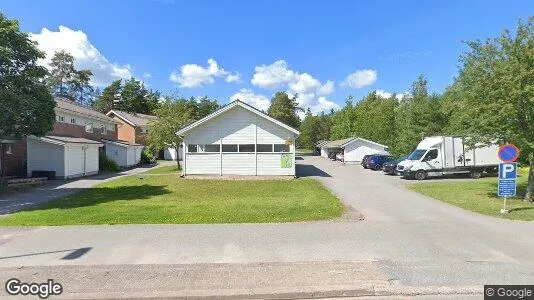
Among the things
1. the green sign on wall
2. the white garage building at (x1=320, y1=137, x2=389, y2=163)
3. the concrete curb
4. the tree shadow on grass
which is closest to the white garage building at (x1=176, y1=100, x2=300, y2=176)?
the green sign on wall

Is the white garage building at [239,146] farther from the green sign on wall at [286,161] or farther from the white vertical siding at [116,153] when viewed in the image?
the white vertical siding at [116,153]

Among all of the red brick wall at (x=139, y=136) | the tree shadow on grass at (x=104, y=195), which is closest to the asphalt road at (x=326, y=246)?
the tree shadow on grass at (x=104, y=195)

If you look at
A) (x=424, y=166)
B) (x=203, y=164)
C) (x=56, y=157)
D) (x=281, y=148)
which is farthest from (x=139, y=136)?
(x=424, y=166)

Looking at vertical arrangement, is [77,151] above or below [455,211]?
above

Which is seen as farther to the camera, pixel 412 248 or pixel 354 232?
pixel 354 232

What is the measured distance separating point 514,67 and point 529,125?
8.43 ft

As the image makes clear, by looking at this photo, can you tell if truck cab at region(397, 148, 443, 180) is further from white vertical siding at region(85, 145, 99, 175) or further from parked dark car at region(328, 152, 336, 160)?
parked dark car at region(328, 152, 336, 160)

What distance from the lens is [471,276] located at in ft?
21.6

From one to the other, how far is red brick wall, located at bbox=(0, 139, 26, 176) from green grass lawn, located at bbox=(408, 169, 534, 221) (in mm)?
26794

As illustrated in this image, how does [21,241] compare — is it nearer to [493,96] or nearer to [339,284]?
[339,284]

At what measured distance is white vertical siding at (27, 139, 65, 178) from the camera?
86.7 ft

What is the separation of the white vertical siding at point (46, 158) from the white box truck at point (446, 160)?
80.5 ft

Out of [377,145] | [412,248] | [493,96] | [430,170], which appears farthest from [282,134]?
[377,145]

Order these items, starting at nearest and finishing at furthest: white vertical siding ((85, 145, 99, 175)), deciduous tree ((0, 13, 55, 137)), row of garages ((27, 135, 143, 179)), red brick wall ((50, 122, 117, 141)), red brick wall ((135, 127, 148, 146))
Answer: deciduous tree ((0, 13, 55, 137)) < row of garages ((27, 135, 143, 179)) < white vertical siding ((85, 145, 99, 175)) < red brick wall ((50, 122, 117, 141)) < red brick wall ((135, 127, 148, 146))
